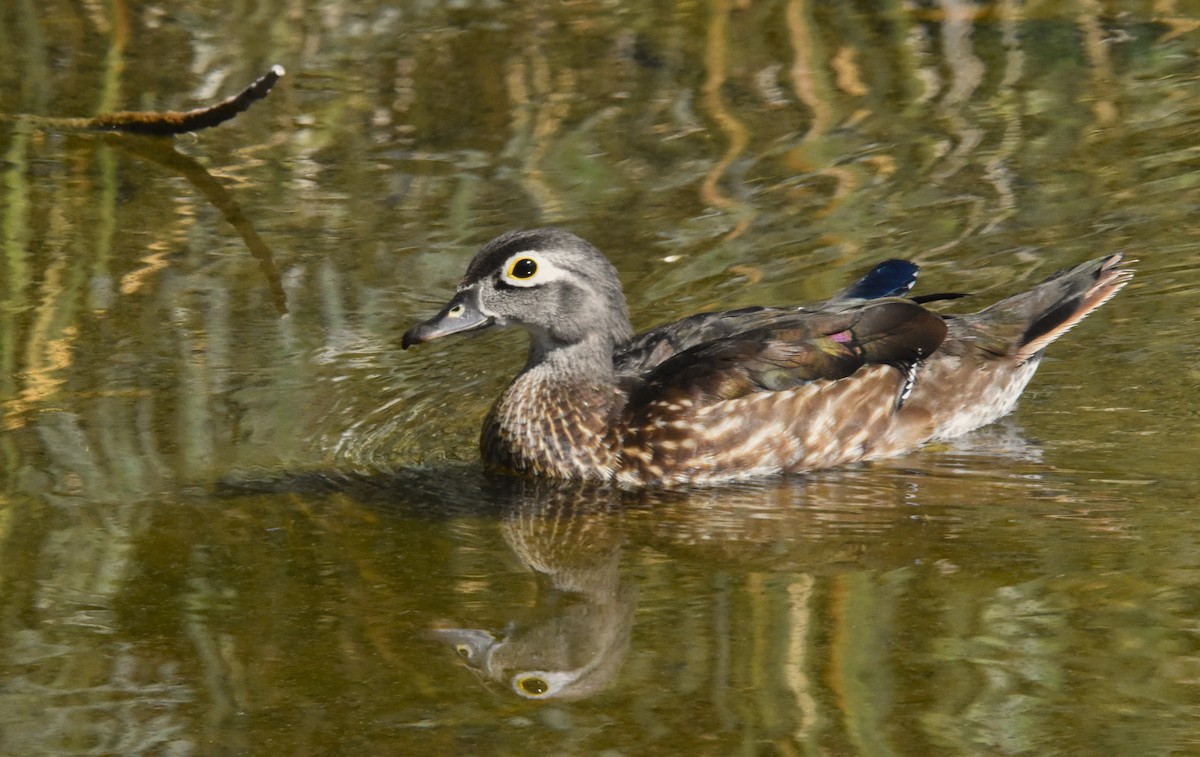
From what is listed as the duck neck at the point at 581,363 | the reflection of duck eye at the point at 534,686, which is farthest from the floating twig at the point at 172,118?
the reflection of duck eye at the point at 534,686

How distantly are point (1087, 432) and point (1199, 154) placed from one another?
307 cm

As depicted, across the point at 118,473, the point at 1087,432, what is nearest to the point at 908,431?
the point at 1087,432

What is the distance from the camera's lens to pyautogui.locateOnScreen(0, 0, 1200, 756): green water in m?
5.98

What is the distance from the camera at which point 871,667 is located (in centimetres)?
605

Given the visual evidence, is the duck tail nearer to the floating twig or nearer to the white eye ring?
the white eye ring

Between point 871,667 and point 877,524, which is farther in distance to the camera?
point 877,524

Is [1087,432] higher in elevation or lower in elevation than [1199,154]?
lower

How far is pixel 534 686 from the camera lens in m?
6.09

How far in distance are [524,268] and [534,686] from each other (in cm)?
268

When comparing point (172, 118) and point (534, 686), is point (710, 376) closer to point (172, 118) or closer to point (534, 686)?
point (534, 686)

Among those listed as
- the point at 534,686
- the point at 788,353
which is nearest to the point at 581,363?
the point at 788,353

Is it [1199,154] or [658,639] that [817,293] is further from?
[658,639]

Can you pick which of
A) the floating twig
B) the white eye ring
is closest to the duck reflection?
the white eye ring

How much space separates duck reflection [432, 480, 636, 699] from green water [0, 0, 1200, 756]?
0.08 ft
